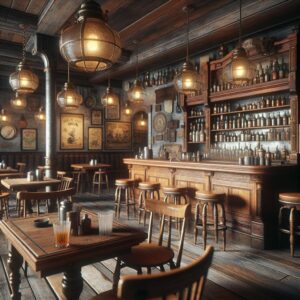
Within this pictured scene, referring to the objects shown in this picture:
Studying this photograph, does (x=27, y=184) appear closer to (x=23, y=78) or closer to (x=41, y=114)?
(x=23, y=78)

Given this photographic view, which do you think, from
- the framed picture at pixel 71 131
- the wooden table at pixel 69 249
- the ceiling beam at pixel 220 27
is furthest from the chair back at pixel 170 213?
the framed picture at pixel 71 131

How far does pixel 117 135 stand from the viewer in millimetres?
12125

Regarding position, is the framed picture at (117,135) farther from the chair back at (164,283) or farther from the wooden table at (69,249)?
the chair back at (164,283)

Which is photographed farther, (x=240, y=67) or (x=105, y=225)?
(x=240, y=67)

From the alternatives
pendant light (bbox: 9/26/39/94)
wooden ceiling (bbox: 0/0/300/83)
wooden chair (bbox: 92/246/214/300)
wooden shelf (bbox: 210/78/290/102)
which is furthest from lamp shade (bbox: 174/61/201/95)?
wooden chair (bbox: 92/246/214/300)

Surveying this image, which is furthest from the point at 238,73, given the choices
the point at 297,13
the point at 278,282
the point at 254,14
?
the point at 278,282

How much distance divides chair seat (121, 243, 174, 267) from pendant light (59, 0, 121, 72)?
154 cm

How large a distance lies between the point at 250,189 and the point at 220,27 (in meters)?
3.16

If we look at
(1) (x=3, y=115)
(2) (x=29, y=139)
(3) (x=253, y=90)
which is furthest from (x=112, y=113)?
(3) (x=253, y=90)

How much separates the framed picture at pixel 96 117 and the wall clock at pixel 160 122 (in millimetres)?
3102

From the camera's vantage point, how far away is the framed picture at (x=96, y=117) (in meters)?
11.6

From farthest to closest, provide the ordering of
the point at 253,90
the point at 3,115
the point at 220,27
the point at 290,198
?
the point at 3,115 < the point at 253,90 < the point at 220,27 < the point at 290,198

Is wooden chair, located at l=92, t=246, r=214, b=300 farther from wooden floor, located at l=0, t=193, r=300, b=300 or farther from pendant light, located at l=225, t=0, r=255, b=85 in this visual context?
pendant light, located at l=225, t=0, r=255, b=85

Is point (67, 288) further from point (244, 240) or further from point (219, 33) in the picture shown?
point (219, 33)
